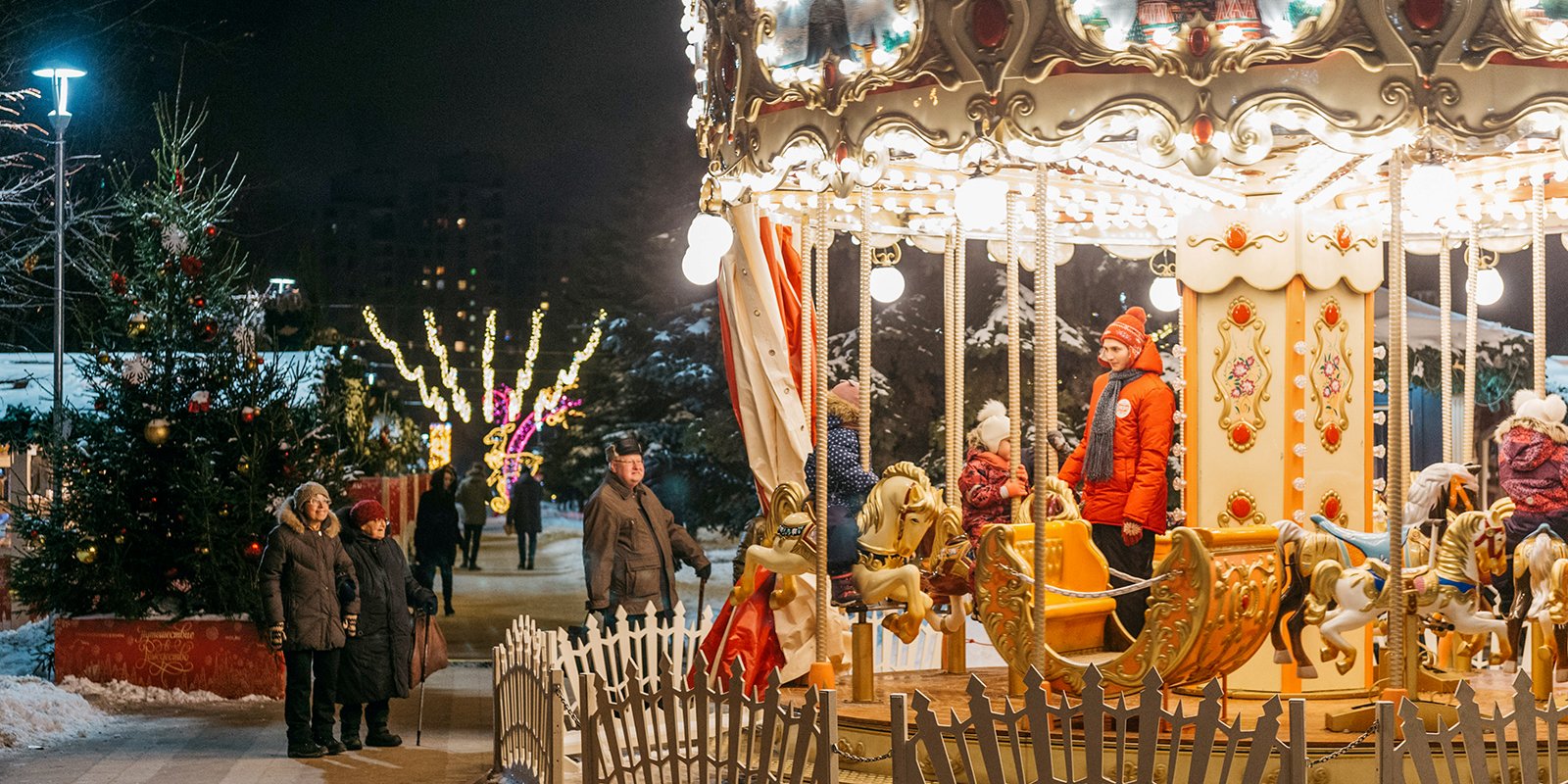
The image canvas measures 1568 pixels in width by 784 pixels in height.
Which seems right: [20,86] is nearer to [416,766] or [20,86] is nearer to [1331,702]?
[416,766]

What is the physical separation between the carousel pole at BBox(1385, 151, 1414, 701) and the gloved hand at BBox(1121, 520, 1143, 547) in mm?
1876

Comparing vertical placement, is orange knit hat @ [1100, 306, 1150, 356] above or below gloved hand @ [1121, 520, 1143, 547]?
above

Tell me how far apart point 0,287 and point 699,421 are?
907cm

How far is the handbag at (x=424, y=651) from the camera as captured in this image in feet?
37.4

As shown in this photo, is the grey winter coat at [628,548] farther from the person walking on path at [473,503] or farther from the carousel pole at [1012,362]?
the person walking on path at [473,503]

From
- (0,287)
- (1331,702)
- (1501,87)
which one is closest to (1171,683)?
(1331,702)

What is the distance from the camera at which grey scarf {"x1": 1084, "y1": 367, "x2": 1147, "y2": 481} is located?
9.53 m

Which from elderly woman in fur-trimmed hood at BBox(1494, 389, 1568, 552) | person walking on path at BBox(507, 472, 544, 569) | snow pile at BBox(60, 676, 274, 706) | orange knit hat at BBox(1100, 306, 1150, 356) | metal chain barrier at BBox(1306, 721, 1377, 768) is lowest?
snow pile at BBox(60, 676, 274, 706)

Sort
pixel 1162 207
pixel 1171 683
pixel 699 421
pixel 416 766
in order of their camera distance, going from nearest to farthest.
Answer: pixel 1171 683 < pixel 416 766 < pixel 1162 207 < pixel 699 421

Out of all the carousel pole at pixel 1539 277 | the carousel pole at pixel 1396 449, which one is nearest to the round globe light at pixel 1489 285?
the carousel pole at pixel 1539 277

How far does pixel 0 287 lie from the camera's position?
21938mm

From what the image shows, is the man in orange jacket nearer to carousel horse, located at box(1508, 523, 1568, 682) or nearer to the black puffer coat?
carousel horse, located at box(1508, 523, 1568, 682)

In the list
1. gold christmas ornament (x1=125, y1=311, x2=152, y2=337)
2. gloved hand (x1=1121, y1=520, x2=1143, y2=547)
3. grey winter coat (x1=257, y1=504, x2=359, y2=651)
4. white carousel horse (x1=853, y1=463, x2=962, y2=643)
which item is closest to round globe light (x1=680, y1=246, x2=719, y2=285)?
white carousel horse (x1=853, y1=463, x2=962, y2=643)

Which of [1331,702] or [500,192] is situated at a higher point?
[500,192]
